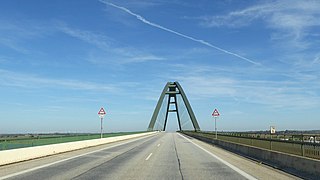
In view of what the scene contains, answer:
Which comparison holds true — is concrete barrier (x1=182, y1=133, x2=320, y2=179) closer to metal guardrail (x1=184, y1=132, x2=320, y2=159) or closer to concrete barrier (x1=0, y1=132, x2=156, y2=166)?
metal guardrail (x1=184, y1=132, x2=320, y2=159)

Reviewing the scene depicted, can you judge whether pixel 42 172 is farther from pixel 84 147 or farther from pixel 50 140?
pixel 84 147

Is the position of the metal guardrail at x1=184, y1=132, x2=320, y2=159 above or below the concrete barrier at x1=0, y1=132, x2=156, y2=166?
above

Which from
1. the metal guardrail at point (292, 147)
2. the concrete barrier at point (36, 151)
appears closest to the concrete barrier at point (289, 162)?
the metal guardrail at point (292, 147)

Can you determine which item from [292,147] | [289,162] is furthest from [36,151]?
[292,147]

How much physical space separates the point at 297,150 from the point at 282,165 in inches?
54.1

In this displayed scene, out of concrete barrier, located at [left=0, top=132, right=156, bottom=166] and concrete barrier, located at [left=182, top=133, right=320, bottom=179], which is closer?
concrete barrier, located at [left=182, top=133, right=320, bottom=179]

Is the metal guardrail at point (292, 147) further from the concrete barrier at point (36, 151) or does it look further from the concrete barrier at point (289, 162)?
the concrete barrier at point (36, 151)

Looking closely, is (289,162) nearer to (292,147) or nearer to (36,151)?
(292,147)

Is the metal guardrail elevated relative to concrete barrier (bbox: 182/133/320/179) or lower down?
elevated

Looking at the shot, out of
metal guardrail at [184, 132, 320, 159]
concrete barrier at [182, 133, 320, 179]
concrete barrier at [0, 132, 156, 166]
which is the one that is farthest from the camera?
concrete barrier at [0, 132, 156, 166]

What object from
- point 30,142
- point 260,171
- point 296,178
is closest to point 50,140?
Answer: point 30,142

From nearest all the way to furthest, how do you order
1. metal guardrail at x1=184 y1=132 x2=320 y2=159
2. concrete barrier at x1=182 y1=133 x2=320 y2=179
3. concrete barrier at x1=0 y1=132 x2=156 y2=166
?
1. concrete barrier at x1=182 y1=133 x2=320 y2=179
2. metal guardrail at x1=184 y1=132 x2=320 y2=159
3. concrete barrier at x1=0 y1=132 x2=156 y2=166

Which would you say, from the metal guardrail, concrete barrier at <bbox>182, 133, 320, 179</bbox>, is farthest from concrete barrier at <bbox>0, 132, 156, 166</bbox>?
the metal guardrail

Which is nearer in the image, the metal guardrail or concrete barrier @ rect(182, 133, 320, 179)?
concrete barrier @ rect(182, 133, 320, 179)
